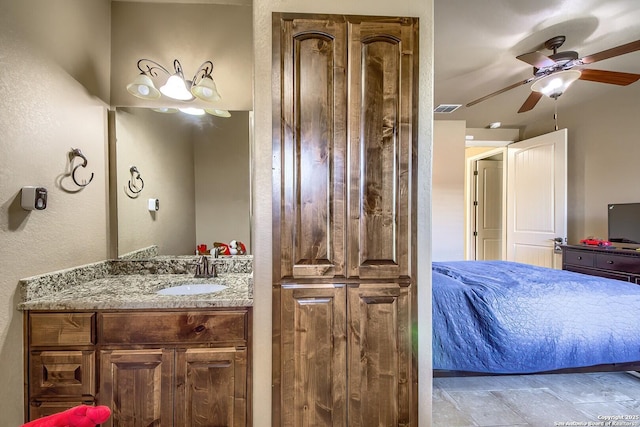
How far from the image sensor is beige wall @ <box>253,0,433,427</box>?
1.42 meters

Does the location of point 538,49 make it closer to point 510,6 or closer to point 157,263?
point 510,6

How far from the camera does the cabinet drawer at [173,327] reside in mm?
1423

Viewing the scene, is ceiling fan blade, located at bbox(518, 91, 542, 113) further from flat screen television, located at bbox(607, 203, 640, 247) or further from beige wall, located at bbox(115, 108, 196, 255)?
beige wall, located at bbox(115, 108, 196, 255)

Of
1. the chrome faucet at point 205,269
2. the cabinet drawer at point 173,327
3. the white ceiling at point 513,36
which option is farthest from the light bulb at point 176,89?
the white ceiling at point 513,36

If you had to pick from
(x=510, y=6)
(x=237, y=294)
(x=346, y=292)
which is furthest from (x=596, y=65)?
(x=237, y=294)

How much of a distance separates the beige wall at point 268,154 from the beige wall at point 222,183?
0.63 metres

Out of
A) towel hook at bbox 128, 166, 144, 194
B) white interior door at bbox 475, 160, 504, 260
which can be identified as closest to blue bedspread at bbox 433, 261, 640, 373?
towel hook at bbox 128, 166, 144, 194

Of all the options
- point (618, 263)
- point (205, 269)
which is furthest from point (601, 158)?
point (205, 269)

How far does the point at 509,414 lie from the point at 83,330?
2.55m

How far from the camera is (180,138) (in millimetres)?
2039

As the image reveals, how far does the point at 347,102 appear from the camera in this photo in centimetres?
141

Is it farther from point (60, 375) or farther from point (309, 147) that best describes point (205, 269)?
point (309, 147)

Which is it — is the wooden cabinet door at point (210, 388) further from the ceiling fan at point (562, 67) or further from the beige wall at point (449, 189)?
the beige wall at point (449, 189)

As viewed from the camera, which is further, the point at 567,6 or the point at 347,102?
the point at 567,6
